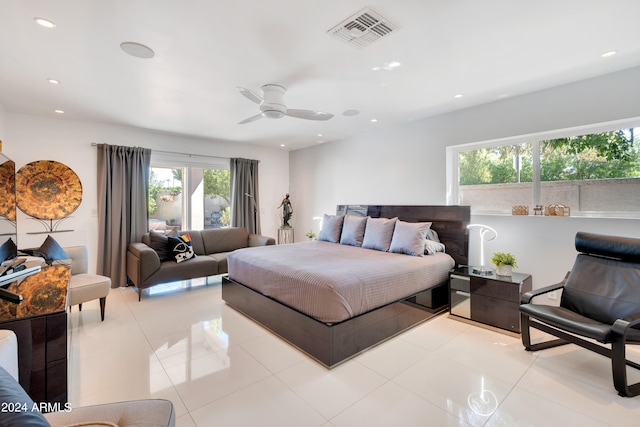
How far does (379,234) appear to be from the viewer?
4.01 m

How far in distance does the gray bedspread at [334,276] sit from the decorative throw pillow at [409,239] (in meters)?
0.13

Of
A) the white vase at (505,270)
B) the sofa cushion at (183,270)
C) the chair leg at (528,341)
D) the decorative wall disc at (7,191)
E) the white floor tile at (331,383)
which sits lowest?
the white floor tile at (331,383)

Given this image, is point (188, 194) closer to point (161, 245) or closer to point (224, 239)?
Answer: point (224, 239)

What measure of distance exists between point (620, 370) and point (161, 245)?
510cm

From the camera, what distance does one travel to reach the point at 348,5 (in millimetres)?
1873

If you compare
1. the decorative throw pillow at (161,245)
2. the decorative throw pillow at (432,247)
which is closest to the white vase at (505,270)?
the decorative throw pillow at (432,247)

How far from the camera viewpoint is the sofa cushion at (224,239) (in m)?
5.22

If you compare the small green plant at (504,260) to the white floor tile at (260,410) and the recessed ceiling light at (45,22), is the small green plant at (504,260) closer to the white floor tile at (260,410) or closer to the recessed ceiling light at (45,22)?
the white floor tile at (260,410)

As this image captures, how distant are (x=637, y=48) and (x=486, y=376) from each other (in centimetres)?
298

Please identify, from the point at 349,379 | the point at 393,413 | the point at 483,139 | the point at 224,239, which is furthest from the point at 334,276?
the point at 224,239

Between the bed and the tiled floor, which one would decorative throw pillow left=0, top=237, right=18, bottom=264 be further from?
the bed

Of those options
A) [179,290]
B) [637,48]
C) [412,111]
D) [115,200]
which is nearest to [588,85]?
[637,48]

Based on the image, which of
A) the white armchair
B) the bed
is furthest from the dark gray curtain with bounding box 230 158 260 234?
the white armchair

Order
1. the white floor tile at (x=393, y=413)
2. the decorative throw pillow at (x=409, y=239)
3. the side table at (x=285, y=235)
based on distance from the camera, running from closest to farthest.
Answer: the white floor tile at (x=393, y=413) → the decorative throw pillow at (x=409, y=239) → the side table at (x=285, y=235)
